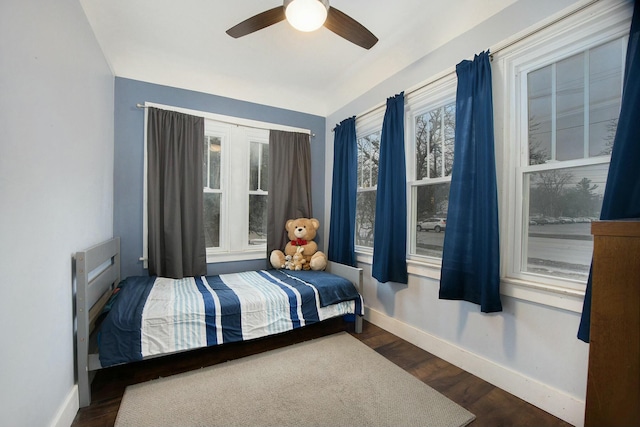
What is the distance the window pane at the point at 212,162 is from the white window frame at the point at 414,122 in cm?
207

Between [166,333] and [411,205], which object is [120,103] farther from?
[411,205]

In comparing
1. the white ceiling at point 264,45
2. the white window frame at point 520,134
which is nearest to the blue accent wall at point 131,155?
the white ceiling at point 264,45

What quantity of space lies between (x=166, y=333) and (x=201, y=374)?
401mm

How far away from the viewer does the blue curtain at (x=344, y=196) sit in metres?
3.06

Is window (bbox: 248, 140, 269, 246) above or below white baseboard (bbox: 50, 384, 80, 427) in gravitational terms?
above

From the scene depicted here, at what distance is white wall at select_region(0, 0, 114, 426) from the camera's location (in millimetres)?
999

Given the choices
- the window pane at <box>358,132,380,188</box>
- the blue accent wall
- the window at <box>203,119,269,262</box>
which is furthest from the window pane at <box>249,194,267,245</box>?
the window pane at <box>358,132,380,188</box>

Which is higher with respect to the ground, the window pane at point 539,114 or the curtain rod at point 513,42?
the curtain rod at point 513,42

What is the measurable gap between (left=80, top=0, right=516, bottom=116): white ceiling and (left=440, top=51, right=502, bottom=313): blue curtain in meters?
0.54

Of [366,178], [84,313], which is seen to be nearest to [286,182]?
[366,178]

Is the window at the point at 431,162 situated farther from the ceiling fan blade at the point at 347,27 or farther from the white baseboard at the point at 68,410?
the white baseboard at the point at 68,410

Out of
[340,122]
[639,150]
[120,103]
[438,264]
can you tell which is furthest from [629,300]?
[120,103]

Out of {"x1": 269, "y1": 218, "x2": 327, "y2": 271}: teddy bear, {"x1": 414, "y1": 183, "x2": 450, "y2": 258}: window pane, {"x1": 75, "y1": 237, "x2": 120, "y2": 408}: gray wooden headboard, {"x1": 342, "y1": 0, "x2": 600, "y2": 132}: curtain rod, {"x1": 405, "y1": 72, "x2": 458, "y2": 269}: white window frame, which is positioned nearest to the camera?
{"x1": 342, "y1": 0, "x2": 600, "y2": 132}: curtain rod

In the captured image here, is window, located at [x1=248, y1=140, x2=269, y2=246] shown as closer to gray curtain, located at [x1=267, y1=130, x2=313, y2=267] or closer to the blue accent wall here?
gray curtain, located at [x1=267, y1=130, x2=313, y2=267]
